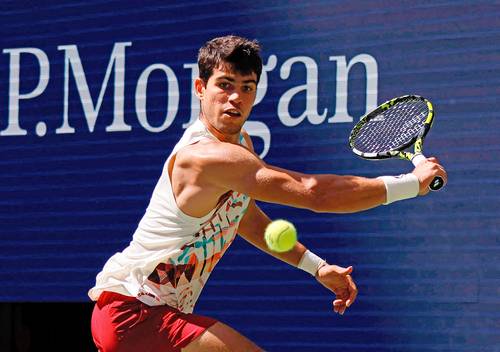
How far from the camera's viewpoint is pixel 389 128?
5398mm

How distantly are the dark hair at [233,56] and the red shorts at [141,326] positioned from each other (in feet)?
3.08

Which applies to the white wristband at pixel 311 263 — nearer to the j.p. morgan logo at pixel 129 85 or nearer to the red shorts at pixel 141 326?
the red shorts at pixel 141 326

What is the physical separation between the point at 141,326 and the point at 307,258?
745 mm

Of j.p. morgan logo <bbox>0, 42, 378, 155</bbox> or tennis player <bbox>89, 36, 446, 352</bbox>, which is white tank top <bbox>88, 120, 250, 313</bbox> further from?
j.p. morgan logo <bbox>0, 42, 378, 155</bbox>

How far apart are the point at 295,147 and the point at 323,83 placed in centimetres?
40

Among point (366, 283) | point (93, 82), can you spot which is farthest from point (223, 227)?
point (93, 82)

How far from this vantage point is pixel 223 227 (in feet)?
15.2

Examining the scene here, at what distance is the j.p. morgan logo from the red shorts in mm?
2513

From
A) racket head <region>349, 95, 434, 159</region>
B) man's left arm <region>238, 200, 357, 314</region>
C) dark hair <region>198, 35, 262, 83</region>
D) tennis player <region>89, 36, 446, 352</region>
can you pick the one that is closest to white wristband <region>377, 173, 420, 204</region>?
tennis player <region>89, 36, 446, 352</region>

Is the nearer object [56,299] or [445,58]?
[445,58]

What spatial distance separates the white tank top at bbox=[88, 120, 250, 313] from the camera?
452 cm

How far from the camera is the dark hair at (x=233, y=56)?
4695mm

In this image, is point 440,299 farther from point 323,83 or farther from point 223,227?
point 223,227

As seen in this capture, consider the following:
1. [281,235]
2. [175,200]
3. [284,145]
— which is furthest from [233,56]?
[284,145]
